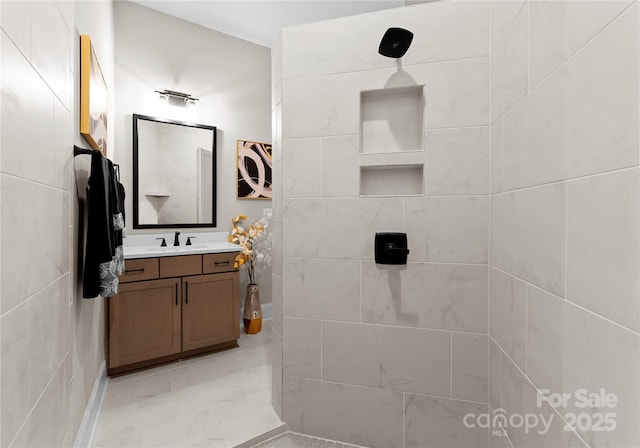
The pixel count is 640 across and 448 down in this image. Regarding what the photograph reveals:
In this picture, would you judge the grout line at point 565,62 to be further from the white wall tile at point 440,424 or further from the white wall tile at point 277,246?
the white wall tile at point 440,424

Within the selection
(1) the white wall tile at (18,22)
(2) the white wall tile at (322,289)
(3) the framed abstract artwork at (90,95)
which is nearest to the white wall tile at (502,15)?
(2) the white wall tile at (322,289)

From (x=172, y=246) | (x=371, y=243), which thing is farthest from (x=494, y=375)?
(x=172, y=246)

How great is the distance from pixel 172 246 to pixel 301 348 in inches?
65.7

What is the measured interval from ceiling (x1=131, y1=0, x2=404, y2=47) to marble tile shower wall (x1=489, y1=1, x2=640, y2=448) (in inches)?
66.3

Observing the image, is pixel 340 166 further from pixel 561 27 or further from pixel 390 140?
pixel 561 27

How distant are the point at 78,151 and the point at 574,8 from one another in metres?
1.73

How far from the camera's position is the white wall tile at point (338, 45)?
138cm

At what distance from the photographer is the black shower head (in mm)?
1186

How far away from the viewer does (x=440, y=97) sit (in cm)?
132

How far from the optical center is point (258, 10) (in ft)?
8.46

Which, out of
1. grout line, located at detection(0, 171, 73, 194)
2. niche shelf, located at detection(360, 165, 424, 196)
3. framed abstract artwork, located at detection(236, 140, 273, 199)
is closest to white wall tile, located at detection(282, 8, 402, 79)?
niche shelf, located at detection(360, 165, 424, 196)

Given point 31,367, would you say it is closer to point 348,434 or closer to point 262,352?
point 348,434

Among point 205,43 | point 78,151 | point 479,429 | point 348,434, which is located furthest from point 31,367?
point 205,43

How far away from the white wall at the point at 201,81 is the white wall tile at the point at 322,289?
5.50 ft
